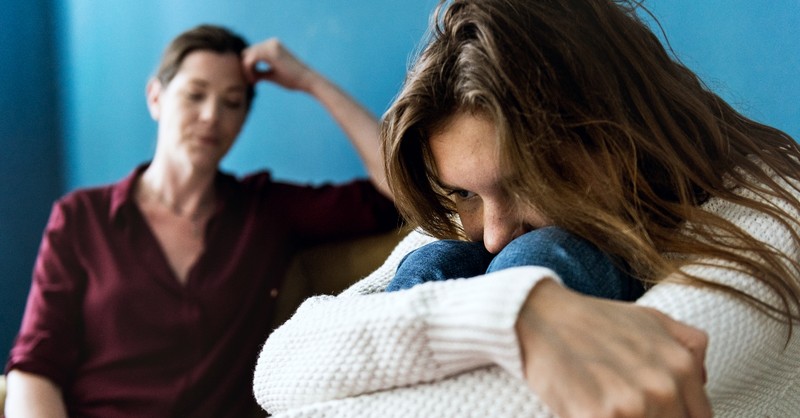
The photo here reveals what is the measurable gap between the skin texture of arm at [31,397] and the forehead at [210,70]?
65 cm

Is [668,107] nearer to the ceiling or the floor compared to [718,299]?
nearer to the ceiling

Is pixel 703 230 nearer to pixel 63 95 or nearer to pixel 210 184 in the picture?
pixel 210 184

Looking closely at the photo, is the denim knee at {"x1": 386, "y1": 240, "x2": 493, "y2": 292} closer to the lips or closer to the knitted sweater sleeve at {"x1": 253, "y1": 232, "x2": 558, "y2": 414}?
the knitted sweater sleeve at {"x1": 253, "y1": 232, "x2": 558, "y2": 414}

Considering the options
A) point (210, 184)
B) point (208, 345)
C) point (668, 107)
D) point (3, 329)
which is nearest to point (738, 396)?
point (668, 107)

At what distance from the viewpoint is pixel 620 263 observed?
55 centimetres

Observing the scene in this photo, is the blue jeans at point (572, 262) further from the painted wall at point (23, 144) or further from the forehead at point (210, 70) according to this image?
the painted wall at point (23, 144)

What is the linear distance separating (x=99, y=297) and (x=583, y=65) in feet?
3.67

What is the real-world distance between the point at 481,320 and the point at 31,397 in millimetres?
1142

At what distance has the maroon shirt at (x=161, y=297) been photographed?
1376 mm

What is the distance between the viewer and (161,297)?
142 centimetres

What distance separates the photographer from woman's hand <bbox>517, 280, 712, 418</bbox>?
0.38m

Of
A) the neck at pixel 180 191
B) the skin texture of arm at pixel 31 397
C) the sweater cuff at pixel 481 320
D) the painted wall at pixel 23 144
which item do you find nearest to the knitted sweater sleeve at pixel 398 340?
the sweater cuff at pixel 481 320

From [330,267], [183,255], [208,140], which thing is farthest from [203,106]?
[330,267]

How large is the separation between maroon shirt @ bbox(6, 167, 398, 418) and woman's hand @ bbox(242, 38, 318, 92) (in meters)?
0.23
